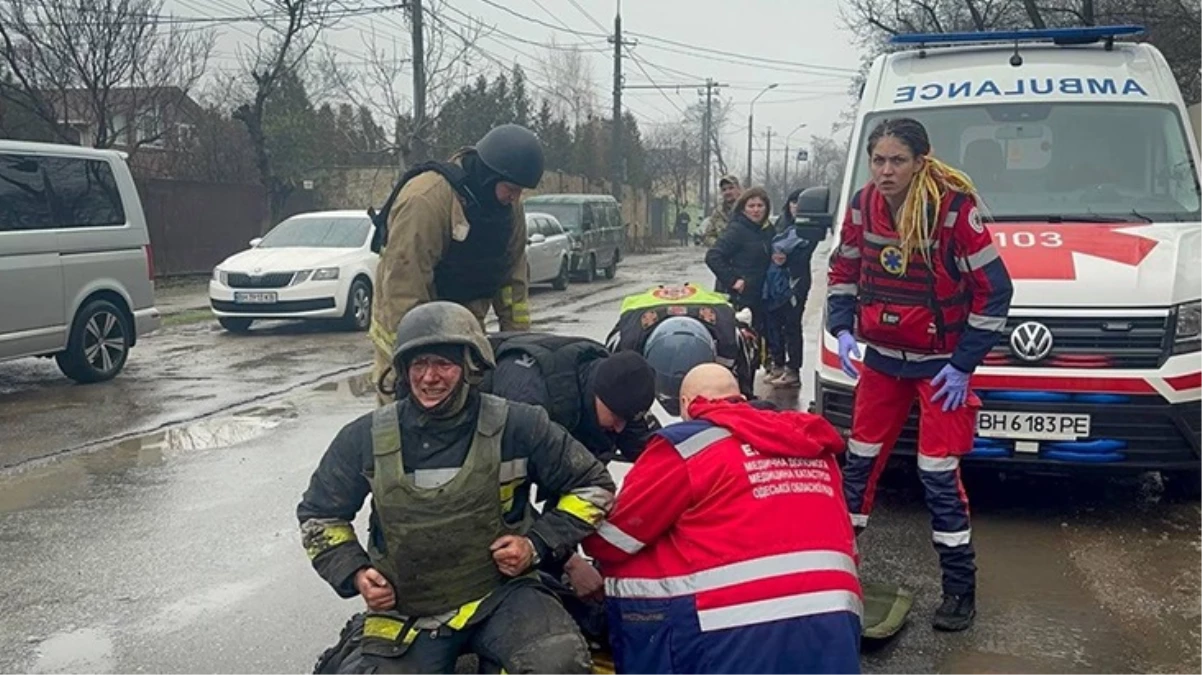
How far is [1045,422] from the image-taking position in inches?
201

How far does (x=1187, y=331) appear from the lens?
508 cm

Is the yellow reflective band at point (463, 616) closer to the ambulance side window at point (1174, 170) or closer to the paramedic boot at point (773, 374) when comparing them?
the ambulance side window at point (1174, 170)

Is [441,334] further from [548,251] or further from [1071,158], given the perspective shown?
[548,251]

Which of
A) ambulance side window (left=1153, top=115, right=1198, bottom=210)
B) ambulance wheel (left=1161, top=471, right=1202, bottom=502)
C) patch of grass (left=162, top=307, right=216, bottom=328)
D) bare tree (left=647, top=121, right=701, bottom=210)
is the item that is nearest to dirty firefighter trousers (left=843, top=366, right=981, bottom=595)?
ambulance wheel (left=1161, top=471, right=1202, bottom=502)

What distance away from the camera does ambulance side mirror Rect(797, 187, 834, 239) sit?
6637 mm

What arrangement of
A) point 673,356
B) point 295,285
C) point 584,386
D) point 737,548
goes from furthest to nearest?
point 295,285
point 673,356
point 584,386
point 737,548

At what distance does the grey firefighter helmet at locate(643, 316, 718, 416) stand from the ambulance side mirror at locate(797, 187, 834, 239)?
2.64m

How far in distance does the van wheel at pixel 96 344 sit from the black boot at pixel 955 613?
8214 mm

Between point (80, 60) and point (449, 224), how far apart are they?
72.2 ft

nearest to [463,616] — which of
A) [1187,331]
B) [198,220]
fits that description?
[1187,331]

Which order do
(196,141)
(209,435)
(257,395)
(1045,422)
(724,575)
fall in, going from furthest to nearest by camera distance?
(196,141) < (257,395) < (209,435) < (1045,422) < (724,575)

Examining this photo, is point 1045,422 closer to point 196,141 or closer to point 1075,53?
point 1075,53

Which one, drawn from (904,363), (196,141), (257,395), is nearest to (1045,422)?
(904,363)

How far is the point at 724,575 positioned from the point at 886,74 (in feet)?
15.9
